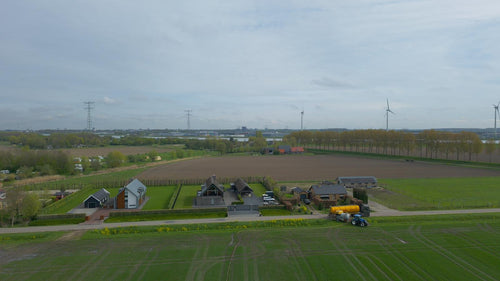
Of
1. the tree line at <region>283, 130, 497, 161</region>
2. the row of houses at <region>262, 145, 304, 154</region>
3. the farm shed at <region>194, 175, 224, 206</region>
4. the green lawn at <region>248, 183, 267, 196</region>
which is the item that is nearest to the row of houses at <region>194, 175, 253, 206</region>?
the farm shed at <region>194, 175, 224, 206</region>

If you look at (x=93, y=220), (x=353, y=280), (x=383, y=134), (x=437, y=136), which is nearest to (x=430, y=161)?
(x=437, y=136)

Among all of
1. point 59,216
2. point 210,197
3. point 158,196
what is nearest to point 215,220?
point 210,197

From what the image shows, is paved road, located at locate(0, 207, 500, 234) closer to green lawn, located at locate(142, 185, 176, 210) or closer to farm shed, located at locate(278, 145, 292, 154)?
green lawn, located at locate(142, 185, 176, 210)

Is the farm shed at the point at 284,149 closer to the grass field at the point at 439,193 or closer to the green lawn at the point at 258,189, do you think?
the grass field at the point at 439,193

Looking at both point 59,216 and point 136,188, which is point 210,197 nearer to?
point 136,188

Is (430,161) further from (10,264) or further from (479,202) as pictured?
(10,264)
